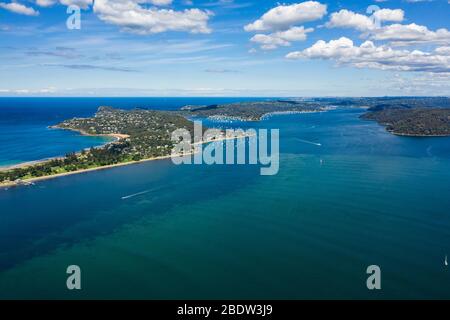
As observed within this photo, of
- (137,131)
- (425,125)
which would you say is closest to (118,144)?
(137,131)

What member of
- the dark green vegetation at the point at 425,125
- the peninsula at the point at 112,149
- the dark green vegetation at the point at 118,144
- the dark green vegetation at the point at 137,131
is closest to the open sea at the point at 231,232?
the peninsula at the point at 112,149

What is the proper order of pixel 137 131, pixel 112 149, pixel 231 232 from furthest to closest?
pixel 137 131 < pixel 112 149 < pixel 231 232

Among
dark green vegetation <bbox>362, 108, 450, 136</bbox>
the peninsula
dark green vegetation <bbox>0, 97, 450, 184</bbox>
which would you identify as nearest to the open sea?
the peninsula

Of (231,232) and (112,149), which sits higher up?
(112,149)

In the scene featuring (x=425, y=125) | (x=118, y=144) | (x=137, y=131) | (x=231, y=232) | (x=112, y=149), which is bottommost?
(x=231, y=232)

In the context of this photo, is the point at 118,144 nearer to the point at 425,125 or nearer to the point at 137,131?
the point at 137,131

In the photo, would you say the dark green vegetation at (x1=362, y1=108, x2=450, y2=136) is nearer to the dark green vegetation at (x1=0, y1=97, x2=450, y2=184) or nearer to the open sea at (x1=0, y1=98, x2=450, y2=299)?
the dark green vegetation at (x1=0, y1=97, x2=450, y2=184)

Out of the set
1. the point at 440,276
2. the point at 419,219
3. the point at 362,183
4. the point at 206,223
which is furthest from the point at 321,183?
the point at 440,276
